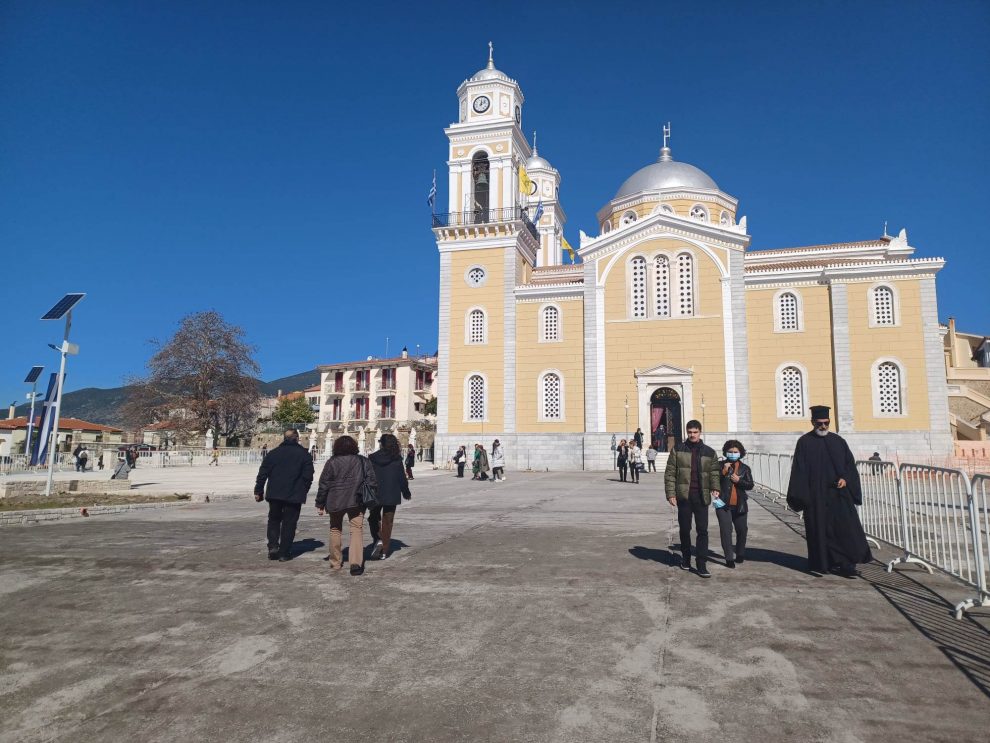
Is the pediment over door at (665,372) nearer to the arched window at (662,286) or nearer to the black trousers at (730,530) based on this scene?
the arched window at (662,286)

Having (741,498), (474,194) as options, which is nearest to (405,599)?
(741,498)

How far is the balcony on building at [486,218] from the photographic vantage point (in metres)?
32.8

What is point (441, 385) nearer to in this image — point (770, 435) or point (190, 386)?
point (770, 435)

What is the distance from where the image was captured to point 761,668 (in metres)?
3.73

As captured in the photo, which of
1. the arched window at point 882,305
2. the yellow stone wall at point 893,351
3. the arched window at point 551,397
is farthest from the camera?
the arched window at point 551,397

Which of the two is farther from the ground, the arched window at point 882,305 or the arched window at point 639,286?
the arched window at point 639,286

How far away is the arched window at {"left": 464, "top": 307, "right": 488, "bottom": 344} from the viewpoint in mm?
33000

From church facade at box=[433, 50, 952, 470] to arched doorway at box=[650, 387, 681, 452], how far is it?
9 centimetres

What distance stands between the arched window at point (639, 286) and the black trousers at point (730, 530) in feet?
81.3

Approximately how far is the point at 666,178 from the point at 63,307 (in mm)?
30295

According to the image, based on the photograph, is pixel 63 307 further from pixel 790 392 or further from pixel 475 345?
pixel 790 392

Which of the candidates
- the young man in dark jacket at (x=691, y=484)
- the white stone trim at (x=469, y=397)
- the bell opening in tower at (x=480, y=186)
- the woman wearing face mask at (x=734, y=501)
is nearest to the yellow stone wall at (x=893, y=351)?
the white stone trim at (x=469, y=397)

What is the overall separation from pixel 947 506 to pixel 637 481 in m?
15.5

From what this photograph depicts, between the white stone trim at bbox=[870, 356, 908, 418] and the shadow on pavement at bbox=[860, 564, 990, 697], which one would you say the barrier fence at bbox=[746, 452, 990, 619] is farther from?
the white stone trim at bbox=[870, 356, 908, 418]
